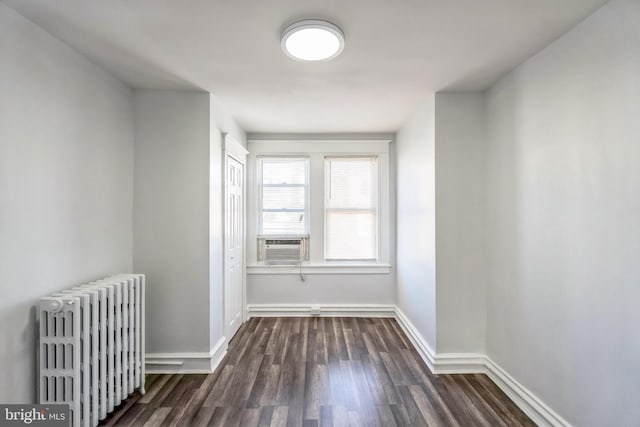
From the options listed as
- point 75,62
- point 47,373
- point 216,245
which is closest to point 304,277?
point 216,245

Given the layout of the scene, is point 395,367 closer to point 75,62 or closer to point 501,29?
point 501,29

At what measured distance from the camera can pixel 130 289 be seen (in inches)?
92.7

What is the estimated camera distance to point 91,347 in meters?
2.01

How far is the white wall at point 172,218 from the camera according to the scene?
9.34 feet

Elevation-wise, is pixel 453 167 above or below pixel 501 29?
below

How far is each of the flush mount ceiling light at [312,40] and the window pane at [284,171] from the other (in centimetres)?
240

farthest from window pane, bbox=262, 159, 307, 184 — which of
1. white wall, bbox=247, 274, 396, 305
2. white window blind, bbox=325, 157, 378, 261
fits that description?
white wall, bbox=247, 274, 396, 305

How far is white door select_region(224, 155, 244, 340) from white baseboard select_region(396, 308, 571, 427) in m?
2.10

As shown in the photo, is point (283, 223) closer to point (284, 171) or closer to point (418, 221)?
point (284, 171)

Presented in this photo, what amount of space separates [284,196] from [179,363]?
2.47 m

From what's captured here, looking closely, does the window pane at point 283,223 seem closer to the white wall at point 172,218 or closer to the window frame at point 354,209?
the window frame at point 354,209

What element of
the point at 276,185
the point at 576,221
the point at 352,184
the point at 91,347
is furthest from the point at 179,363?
the point at 576,221

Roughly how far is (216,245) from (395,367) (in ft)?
6.86

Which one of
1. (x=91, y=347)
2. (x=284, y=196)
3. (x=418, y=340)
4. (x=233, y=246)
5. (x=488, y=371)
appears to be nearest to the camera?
(x=91, y=347)
